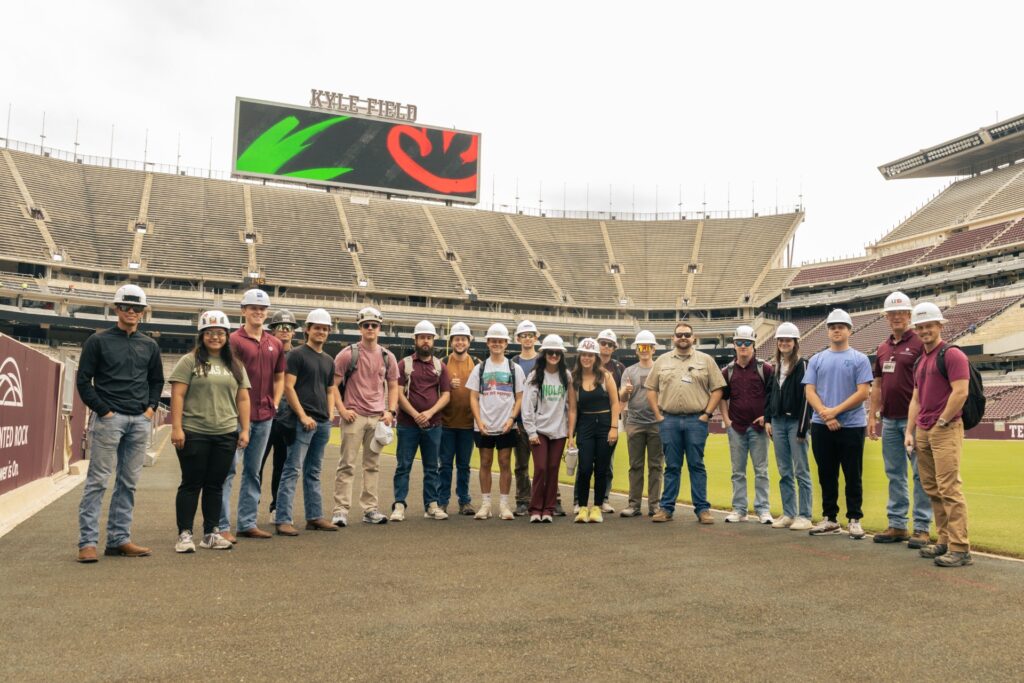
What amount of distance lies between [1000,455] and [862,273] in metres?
44.9

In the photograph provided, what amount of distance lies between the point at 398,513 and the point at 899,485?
509cm

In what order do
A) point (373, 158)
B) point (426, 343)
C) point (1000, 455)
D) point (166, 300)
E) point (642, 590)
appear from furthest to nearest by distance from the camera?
point (373, 158), point (166, 300), point (1000, 455), point (426, 343), point (642, 590)

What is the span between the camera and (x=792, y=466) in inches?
329

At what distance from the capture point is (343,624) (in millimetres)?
4320

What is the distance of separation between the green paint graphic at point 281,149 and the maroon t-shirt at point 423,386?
57.9 meters

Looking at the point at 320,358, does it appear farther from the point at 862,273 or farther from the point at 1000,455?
the point at 862,273

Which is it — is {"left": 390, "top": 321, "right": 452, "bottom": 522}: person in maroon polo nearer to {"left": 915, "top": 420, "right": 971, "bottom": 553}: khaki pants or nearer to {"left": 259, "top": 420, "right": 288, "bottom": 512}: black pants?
{"left": 259, "top": 420, "right": 288, "bottom": 512}: black pants

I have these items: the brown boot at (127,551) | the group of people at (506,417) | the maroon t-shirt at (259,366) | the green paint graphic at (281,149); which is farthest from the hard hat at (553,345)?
the green paint graphic at (281,149)

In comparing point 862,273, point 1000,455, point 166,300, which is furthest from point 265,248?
point 1000,455

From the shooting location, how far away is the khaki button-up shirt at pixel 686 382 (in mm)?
8836

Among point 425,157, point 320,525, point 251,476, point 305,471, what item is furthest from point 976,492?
point 425,157

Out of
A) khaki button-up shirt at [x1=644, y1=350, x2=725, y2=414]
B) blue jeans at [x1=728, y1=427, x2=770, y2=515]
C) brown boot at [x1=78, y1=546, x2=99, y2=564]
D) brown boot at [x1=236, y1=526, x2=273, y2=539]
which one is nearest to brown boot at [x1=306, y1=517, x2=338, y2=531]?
brown boot at [x1=236, y1=526, x2=273, y2=539]

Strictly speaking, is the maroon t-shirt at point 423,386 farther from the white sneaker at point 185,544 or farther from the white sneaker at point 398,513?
the white sneaker at point 185,544

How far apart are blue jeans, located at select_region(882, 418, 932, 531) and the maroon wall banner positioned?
9250 millimetres
